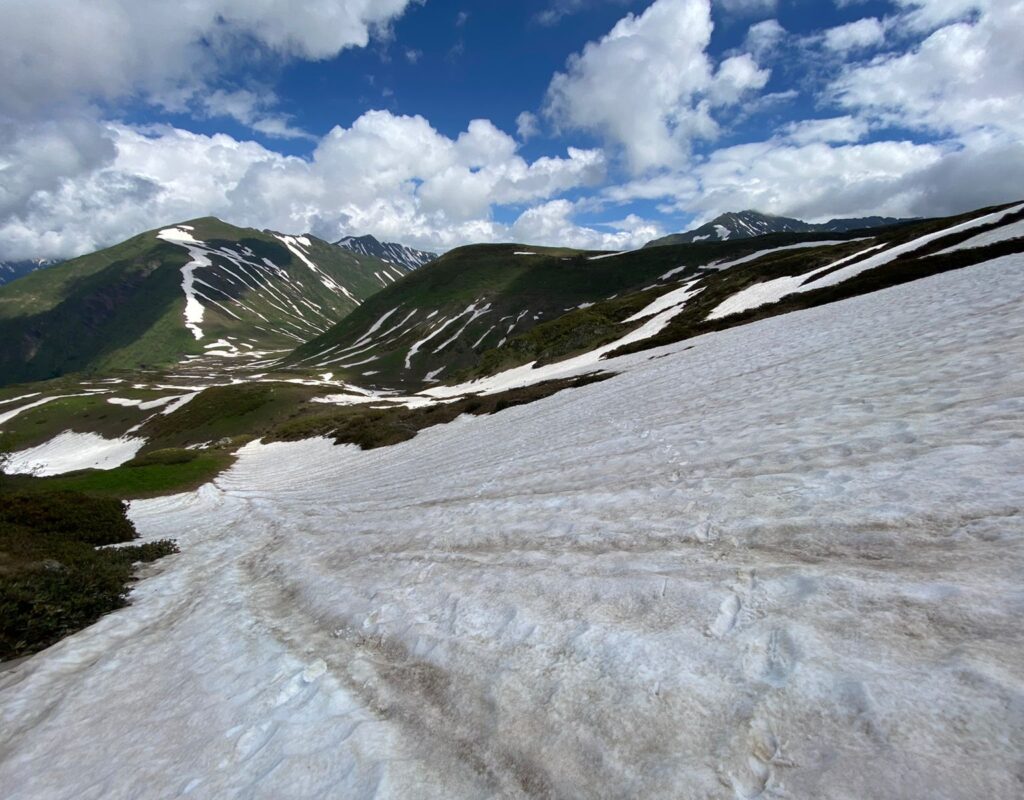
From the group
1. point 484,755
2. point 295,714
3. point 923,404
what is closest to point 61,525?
point 295,714

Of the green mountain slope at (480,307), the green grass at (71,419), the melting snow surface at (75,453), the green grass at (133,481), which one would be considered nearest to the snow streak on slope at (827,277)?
the green grass at (133,481)

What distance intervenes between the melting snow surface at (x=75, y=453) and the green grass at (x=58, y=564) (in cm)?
7076

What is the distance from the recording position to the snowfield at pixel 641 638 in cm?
349

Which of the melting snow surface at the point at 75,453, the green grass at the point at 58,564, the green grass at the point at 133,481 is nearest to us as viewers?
the green grass at the point at 58,564

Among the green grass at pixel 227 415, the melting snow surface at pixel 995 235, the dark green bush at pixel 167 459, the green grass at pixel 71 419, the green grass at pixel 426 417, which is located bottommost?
the green grass at pixel 426 417

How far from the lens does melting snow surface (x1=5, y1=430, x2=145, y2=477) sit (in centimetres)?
7656

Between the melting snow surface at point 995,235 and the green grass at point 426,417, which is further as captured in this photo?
the green grass at point 426,417

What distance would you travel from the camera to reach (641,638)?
4.91 meters

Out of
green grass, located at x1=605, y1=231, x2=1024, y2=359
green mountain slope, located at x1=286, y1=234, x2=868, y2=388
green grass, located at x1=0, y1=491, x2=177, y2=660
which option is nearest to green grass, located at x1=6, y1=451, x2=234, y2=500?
green grass, located at x1=0, y1=491, x2=177, y2=660

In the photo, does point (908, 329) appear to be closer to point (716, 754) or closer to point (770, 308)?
A: point (716, 754)

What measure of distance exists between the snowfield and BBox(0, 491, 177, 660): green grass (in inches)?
26.8

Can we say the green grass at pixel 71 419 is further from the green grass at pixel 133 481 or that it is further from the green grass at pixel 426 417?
the green grass at pixel 426 417

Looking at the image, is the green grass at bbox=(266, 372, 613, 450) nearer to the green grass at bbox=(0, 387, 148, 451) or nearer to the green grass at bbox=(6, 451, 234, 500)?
the green grass at bbox=(6, 451, 234, 500)

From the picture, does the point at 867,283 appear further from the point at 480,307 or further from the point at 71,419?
the point at 480,307
